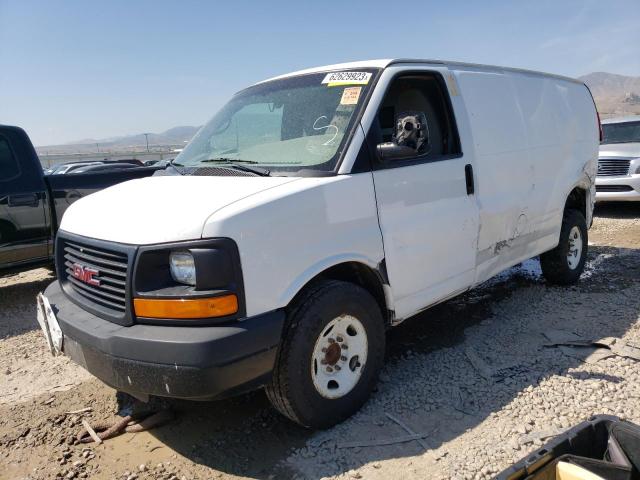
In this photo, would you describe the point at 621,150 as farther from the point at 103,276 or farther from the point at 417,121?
the point at 103,276

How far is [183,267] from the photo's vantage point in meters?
2.53

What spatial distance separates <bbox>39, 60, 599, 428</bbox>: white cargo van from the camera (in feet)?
8.11

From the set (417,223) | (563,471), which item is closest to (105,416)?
(417,223)

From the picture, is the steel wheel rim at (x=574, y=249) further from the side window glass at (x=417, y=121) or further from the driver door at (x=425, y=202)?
the side window glass at (x=417, y=121)

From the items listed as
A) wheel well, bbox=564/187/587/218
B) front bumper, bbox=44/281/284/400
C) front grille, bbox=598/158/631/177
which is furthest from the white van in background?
front bumper, bbox=44/281/284/400

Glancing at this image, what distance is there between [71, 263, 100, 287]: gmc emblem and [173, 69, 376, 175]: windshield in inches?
42.0

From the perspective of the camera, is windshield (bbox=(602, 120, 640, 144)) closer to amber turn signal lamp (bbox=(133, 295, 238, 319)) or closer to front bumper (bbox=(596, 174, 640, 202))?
front bumper (bbox=(596, 174, 640, 202))

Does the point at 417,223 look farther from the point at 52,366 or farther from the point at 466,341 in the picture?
the point at 52,366

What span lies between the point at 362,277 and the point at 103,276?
152 centimetres

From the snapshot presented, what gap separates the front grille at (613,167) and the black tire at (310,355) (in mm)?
9059

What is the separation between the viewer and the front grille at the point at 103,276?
2670mm

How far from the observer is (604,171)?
1024 cm

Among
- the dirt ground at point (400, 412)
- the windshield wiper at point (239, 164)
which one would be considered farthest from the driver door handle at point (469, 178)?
the windshield wiper at point (239, 164)

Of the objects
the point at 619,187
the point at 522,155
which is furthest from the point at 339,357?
the point at 619,187
